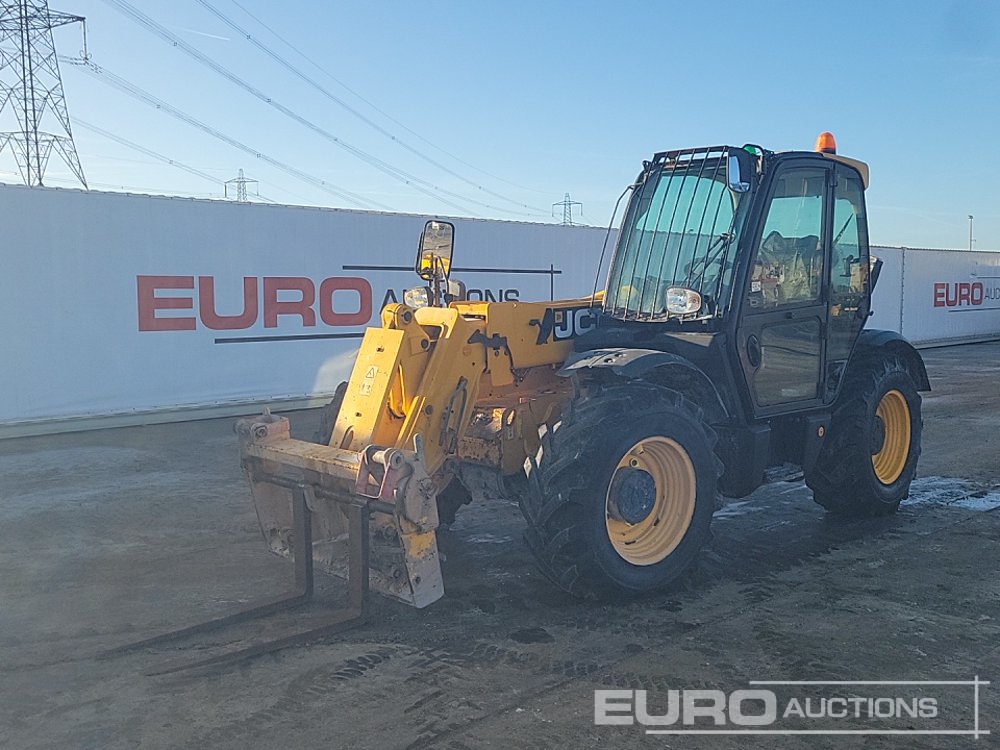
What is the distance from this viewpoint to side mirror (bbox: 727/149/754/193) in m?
5.37

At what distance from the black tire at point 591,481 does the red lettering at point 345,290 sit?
850cm

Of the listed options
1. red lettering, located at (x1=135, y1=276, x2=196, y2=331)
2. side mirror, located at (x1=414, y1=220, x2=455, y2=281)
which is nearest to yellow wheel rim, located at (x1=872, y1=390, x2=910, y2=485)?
side mirror, located at (x1=414, y1=220, x2=455, y2=281)

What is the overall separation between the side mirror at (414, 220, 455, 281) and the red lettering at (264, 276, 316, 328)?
23.2 feet

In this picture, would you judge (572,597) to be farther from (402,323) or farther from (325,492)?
(402,323)

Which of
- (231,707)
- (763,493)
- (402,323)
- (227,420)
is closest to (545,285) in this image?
(227,420)

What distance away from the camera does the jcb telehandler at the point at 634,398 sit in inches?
186

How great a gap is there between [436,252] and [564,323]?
3.10ft

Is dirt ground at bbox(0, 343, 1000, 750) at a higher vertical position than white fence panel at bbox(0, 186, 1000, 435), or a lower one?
lower

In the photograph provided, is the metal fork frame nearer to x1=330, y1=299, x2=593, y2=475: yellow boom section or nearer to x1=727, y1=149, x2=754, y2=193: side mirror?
x1=330, y1=299, x2=593, y2=475: yellow boom section

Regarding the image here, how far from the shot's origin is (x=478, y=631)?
4609 mm

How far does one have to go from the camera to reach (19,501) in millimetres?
7676

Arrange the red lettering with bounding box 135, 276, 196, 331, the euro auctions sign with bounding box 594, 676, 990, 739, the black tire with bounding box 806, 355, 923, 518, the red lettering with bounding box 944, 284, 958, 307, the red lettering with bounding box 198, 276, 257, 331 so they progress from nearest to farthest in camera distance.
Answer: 1. the euro auctions sign with bounding box 594, 676, 990, 739
2. the black tire with bounding box 806, 355, 923, 518
3. the red lettering with bounding box 135, 276, 196, 331
4. the red lettering with bounding box 198, 276, 257, 331
5. the red lettering with bounding box 944, 284, 958, 307

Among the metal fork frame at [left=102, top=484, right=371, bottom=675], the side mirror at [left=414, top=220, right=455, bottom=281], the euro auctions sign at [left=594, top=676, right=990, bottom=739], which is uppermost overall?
the side mirror at [left=414, top=220, right=455, bottom=281]

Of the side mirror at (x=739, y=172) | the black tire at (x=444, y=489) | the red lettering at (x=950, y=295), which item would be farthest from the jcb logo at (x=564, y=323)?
the red lettering at (x=950, y=295)
